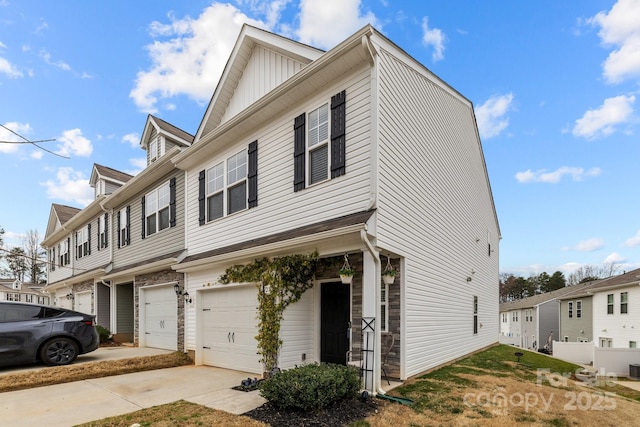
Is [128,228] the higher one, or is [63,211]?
[63,211]

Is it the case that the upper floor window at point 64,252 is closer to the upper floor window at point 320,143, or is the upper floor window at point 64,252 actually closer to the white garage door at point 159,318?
the white garage door at point 159,318

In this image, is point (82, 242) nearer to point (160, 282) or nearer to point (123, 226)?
point (123, 226)

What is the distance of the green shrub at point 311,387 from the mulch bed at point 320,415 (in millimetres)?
88

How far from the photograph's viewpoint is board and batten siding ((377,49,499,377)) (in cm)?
741

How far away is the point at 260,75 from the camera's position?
9.91m

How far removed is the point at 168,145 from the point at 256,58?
5.81 meters

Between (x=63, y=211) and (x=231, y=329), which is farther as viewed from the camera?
(x=63, y=211)

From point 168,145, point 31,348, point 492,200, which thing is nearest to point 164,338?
point 31,348

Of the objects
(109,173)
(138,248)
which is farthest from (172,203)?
(109,173)

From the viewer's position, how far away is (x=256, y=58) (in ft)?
33.1

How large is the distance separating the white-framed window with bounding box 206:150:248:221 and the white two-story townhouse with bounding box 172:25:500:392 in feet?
0.15

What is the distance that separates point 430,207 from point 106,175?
16040 mm

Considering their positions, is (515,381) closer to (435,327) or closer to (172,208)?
(435,327)

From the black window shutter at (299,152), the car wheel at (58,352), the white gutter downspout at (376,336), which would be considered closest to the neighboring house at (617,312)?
the white gutter downspout at (376,336)
